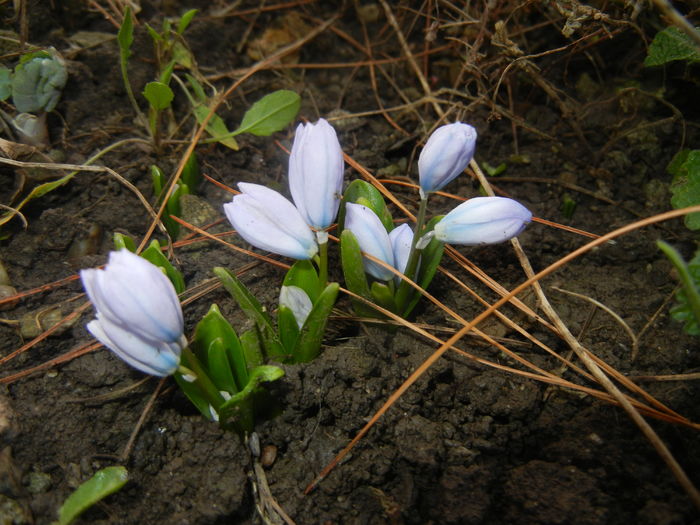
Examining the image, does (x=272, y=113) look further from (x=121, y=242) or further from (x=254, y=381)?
(x=254, y=381)

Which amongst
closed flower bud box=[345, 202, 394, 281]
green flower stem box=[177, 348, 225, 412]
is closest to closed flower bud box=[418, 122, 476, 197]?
closed flower bud box=[345, 202, 394, 281]

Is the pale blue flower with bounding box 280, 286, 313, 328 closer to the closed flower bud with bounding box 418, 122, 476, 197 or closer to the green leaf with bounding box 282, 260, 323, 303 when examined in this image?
the green leaf with bounding box 282, 260, 323, 303

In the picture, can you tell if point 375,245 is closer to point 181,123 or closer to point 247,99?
point 181,123

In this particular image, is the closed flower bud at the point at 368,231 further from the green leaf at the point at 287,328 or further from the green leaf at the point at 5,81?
the green leaf at the point at 5,81

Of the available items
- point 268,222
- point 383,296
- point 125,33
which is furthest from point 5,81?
point 383,296

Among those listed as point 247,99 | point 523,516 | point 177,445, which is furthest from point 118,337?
point 247,99
